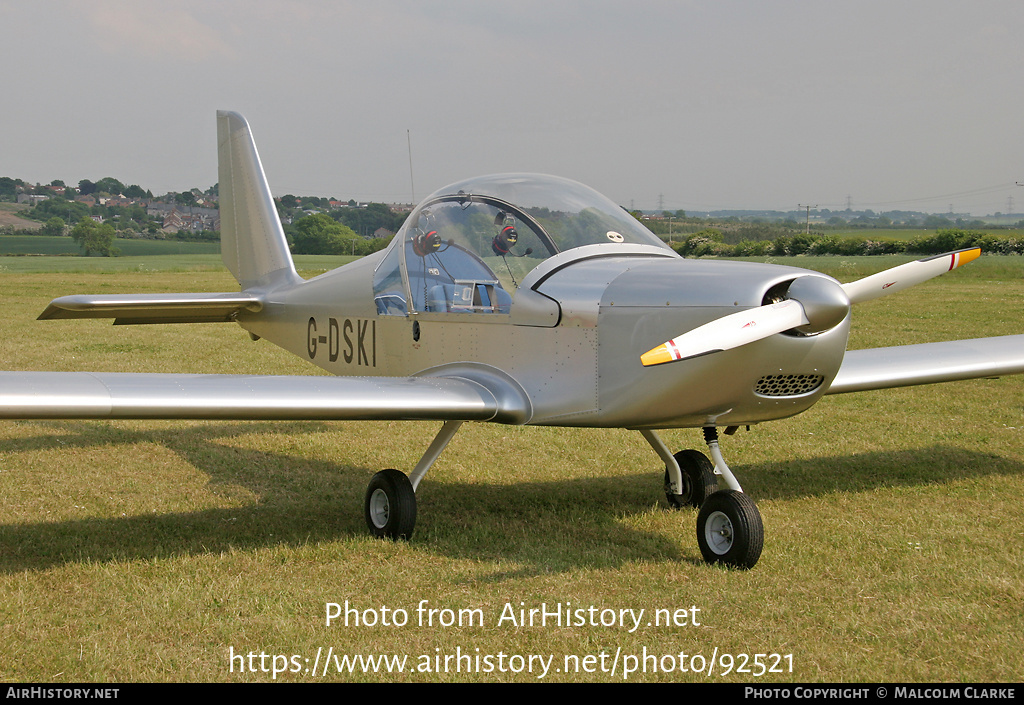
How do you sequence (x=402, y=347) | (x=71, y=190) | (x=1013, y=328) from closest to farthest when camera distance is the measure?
(x=402, y=347), (x=1013, y=328), (x=71, y=190)

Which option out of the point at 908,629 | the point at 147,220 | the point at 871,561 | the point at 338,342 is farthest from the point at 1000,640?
the point at 147,220

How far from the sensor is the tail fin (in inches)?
377

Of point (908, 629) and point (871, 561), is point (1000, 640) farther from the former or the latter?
point (871, 561)

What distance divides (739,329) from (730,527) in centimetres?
138

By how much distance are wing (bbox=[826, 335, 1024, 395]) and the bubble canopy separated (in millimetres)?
1937

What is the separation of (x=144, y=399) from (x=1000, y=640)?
4.54 meters

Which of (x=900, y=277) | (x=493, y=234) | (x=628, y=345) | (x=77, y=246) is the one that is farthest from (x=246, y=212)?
(x=77, y=246)

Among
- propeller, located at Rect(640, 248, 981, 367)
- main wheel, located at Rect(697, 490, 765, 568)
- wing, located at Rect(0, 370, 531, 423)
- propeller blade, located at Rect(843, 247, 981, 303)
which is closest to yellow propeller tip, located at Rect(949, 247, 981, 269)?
propeller blade, located at Rect(843, 247, 981, 303)

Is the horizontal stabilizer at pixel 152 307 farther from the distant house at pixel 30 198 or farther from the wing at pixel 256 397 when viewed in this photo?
the distant house at pixel 30 198

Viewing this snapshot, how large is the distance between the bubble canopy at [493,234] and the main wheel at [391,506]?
49.0 inches

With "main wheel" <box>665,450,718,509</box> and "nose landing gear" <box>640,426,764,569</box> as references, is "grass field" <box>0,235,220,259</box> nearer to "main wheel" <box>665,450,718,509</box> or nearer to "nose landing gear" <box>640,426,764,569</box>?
"main wheel" <box>665,450,718,509</box>

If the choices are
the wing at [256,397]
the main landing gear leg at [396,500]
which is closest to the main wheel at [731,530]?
the wing at [256,397]

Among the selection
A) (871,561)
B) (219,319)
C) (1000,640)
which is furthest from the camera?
(219,319)

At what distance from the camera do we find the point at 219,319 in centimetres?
896
